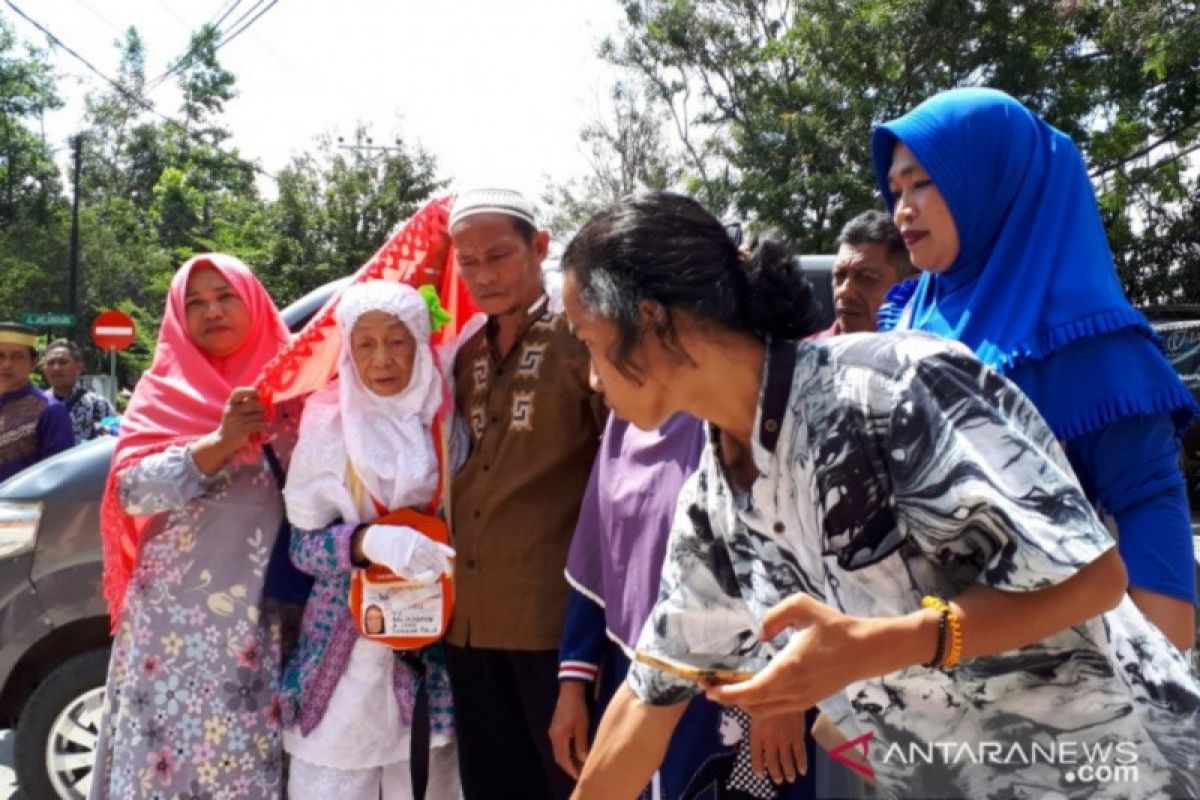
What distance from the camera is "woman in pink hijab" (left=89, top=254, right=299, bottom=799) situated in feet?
9.55

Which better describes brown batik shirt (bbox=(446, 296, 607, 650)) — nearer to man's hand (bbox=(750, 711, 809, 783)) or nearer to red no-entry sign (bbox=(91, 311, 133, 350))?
man's hand (bbox=(750, 711, 809, 783))

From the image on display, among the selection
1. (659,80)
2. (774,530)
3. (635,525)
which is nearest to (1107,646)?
(774,530)

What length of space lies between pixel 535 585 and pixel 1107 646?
1.53m

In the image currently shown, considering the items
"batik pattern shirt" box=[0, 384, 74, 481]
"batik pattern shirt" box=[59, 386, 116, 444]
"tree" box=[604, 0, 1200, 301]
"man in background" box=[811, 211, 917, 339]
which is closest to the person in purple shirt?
"batik pattern shirt" box=[0, 384, 74, 481]

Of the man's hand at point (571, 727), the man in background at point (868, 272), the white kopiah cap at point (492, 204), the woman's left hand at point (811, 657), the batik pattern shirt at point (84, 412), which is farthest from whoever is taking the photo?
the batik pattern shirt at point (84, 412)

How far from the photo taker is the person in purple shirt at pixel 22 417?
5.63m

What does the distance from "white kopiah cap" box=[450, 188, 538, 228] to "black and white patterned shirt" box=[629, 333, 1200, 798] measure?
1449 mm

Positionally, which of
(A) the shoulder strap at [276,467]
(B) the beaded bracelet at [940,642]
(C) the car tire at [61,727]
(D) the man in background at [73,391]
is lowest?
(C) the car tire at [61,727]

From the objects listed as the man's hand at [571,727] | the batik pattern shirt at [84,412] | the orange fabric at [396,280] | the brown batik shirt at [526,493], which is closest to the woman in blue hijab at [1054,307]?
the brown batik shirt at [526,493]

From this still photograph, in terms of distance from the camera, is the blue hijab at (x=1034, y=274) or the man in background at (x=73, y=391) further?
the man in background at (x=73, y=391)

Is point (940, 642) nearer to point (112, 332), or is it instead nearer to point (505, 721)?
point (505, 721)

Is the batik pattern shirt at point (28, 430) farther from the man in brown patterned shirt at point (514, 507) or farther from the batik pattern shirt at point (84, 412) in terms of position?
the man in brown patterned shirt at point (514, 507)

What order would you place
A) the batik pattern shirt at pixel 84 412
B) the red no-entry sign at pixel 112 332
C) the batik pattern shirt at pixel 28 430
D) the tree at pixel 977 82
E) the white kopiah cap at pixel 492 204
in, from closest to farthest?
the white kopiah cap at pixel 492 204
the batik pattern shirt at pixel 28 430
the batik pattern shirt at pixel 84 412
the tree at pixel 977 82
the red no-entry sign at pixel 112 332

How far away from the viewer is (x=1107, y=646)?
1.37m
